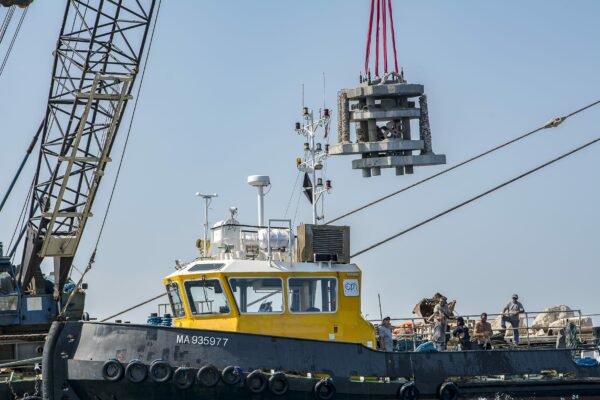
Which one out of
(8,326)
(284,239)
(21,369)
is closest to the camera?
(284,239)

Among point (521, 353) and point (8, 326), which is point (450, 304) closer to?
point (521, 353)

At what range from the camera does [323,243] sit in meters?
24.7

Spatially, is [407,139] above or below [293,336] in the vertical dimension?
above

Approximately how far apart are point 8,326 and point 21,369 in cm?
388

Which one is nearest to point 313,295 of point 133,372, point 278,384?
point 278,384

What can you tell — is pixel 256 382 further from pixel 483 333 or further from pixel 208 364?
pixel 483 333

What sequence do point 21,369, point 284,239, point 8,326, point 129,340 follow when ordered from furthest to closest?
1. point 8,326
2. point 21,369
3. point 284,239
4. point 129,340

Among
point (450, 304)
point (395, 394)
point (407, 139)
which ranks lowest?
point (395, 394)

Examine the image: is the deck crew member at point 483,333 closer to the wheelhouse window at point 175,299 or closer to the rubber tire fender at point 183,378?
the wheelhouse window at point 175,299

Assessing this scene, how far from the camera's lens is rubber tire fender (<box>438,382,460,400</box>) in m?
24.2

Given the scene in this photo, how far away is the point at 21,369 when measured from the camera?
2747cm

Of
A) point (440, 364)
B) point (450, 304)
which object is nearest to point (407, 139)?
point (450, 304)

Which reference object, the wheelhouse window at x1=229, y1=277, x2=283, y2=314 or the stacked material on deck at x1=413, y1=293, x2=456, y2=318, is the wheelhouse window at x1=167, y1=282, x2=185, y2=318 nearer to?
the wheelhouse window at x1=229, y1=277, x2=283, y2=314

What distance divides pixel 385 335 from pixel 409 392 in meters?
1.51
